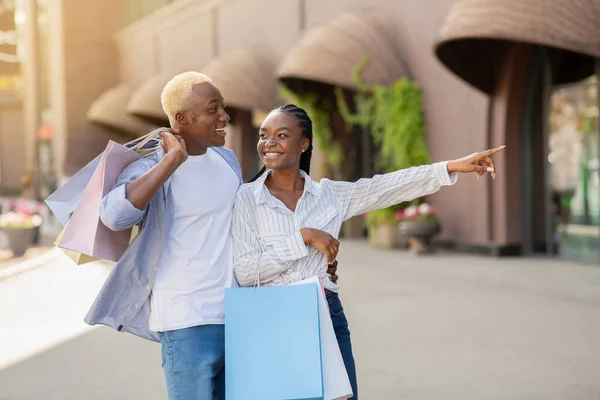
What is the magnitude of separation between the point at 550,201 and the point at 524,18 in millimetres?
3959

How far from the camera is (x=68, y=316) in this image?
29.4 feet

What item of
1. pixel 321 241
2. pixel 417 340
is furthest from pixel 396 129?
pixel 321 241

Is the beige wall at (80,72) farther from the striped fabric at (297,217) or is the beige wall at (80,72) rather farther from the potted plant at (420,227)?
the striped fabric at (297,217)

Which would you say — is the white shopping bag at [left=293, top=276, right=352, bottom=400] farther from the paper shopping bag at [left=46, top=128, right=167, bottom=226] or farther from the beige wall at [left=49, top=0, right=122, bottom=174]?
the beige wall at [left=49, top=0, right=122, bottom=174]

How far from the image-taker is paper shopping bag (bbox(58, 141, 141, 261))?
2803 millimetres

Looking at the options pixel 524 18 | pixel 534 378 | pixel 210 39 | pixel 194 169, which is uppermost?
pixel 210 39

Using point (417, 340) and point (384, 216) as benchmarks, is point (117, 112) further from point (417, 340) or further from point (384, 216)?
point (417, 340)

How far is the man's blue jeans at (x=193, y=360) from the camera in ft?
9.53

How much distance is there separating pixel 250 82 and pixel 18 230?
7832 mm

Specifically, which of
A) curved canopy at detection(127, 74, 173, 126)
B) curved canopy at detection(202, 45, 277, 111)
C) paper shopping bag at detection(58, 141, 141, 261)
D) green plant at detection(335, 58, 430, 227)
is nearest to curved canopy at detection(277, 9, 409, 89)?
green plant at detection(335, 58, 430, 227)

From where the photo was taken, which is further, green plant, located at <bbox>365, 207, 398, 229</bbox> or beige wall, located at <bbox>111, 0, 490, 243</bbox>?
green plant, located at <bbox>365, 207, 398, 229</bbox>

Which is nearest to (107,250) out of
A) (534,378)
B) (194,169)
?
(194,169)

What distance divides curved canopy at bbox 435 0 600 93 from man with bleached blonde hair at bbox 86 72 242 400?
935cm

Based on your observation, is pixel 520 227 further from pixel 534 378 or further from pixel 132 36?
pixel 132 36
